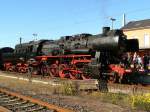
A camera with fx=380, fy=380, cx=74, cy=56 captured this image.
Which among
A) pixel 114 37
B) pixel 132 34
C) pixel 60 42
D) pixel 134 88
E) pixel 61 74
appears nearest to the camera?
pixel 134 88

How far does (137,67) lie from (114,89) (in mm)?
5934

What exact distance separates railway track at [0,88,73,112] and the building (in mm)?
45145

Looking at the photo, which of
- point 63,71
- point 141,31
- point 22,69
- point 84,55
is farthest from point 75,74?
point 141,31

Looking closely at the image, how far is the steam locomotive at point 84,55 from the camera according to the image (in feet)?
72.0

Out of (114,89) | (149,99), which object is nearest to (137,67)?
(114,89)

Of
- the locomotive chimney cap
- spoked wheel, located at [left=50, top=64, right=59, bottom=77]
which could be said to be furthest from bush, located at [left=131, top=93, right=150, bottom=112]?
spoked wheel, located at [left=50, top=64, right=59, bottom=77]

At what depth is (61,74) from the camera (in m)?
26.6

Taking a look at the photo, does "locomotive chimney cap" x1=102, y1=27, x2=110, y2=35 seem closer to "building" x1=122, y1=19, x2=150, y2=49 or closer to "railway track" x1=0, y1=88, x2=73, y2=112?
"railway track" x1=0, y1=88, x2=73, y2=112

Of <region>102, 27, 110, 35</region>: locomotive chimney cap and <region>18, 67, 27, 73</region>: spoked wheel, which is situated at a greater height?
<region>102, 27, 110, 35</region>: locomotive chimney cap

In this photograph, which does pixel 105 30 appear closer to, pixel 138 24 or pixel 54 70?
pixel 54 70

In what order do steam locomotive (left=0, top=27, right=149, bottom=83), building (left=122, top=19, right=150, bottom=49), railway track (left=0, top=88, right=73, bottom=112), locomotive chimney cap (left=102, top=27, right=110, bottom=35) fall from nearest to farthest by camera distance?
railway track (left=0, top=88, right=73, bottom=112) < steam locomotive (left=0, top=27, right=149, bottom=83) < locomotive chimney cap (left=102, top=27, right=110, bottom=35) < building (left=122, top=19, right=150, bottom=49)

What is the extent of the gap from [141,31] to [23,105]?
5036cm

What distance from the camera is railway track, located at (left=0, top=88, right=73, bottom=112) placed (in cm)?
1130

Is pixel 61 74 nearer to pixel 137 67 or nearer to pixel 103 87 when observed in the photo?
pixel 137 67
